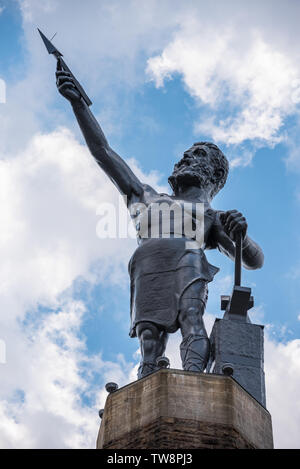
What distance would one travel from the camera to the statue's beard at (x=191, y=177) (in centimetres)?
1400

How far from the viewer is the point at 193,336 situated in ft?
38.8

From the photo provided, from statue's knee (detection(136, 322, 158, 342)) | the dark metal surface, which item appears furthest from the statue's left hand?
the dark metal surface

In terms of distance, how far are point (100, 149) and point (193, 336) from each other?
3.53 m

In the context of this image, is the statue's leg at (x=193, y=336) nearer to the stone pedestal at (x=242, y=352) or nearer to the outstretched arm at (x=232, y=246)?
the stone pedestal at (x=242, y=352)

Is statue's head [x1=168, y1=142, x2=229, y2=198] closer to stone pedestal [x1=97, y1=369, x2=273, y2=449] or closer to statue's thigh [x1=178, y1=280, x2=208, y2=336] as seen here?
statue's thigh [x1=178, y1=280, x2=208, y2=336]

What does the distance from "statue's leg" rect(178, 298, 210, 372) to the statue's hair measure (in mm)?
2729

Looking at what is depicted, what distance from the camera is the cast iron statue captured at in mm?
12047

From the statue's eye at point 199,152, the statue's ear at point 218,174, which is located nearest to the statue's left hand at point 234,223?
the statue's ear at point 218,174

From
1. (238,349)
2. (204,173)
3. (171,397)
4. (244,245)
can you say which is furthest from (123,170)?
(171,397)

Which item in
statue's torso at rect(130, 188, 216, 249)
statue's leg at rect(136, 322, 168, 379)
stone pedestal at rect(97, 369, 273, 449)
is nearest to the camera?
stone pedestal at rect(97, 369, 273, 449)

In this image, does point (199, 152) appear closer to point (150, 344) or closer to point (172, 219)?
point (172, 219)

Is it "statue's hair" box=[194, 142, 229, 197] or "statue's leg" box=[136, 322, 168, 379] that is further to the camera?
"statue's hair" box=[194, 142, 229, 197]
